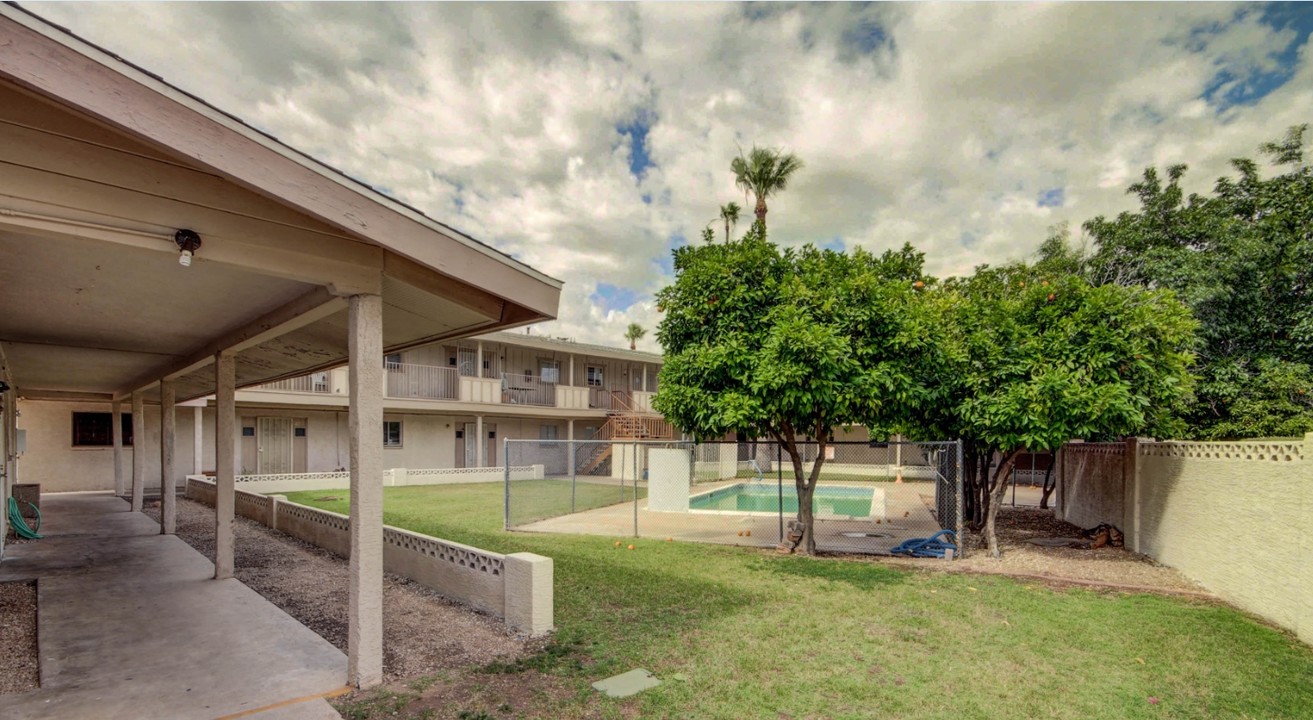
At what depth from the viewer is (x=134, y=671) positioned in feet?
15.3

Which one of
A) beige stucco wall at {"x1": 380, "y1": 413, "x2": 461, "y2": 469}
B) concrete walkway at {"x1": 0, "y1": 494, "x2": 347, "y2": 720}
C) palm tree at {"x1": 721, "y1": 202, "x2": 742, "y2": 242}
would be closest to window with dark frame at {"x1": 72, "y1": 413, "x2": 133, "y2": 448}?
beige stucco wall at {"x1": 380, "y1": 413, "x2": 461, "y2": 469}

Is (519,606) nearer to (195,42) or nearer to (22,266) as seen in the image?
(22,266)

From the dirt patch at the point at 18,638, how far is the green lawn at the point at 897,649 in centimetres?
322

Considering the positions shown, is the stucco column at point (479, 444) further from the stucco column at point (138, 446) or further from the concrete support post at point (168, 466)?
the concrete support post at point (168, 466)

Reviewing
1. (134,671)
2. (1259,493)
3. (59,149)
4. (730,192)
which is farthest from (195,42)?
(730,192)

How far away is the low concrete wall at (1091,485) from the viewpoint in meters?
10.7

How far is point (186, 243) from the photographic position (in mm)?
3418

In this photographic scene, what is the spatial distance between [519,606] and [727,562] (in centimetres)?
394

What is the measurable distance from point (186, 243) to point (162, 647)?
13.0 feet

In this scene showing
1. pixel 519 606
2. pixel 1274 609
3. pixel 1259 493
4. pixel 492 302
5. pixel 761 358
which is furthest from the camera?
pixel 761 358

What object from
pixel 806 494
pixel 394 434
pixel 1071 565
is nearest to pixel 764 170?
pixel 806 494

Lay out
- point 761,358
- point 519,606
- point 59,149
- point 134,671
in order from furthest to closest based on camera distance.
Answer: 1. point 761,358
2. point 519,606
3. point 134,671
4. point 59,149

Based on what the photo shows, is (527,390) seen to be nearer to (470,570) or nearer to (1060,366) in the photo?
(470,570)

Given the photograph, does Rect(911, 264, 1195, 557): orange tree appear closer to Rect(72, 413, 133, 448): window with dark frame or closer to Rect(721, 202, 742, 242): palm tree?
Rect(721, 202, 742, 242): palm tree
